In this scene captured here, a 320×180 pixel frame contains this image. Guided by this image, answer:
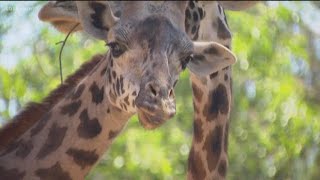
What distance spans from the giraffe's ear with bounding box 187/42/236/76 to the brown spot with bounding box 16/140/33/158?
104cm

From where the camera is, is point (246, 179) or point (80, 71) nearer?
point (80, 71)

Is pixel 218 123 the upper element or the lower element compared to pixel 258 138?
upper

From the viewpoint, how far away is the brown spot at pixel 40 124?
6.89 metres

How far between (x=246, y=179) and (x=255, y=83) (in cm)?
99

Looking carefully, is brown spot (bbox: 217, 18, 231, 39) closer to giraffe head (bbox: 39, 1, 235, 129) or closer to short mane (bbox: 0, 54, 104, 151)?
giraffe head (bbox: 39, 1, 235, 129)

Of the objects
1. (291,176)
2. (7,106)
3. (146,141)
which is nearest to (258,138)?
(291,176)

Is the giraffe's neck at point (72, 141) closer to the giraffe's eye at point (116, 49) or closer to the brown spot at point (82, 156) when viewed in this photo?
the brown spot at point (82, 156)

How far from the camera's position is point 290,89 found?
1164cm

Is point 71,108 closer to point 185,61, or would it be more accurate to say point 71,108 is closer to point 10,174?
point 10,174

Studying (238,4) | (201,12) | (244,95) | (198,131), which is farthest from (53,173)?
(244,95)

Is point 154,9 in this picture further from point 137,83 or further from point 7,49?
point 7,49

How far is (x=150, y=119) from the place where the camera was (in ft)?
19.6

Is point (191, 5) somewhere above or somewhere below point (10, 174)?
above

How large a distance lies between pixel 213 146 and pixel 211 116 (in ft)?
0.63
